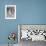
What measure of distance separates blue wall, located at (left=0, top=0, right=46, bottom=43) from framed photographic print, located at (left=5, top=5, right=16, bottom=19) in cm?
8

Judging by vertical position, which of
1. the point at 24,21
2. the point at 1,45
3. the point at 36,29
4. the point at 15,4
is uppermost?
the point at 15,4

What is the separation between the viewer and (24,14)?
3471mm

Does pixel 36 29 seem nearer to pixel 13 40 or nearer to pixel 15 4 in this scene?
pixel 13 40

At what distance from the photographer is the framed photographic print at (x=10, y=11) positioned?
3469 mm

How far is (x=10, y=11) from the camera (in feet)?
11.4

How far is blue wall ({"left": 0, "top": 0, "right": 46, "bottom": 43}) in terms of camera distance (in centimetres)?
346

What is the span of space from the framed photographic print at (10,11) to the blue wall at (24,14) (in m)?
0.08

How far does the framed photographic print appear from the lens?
3469 millimetres

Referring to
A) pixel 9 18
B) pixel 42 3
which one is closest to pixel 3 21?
pixel 9 18

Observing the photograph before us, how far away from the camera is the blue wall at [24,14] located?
136 inches

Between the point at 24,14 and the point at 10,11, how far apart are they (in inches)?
15.8

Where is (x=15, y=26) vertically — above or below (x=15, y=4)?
below

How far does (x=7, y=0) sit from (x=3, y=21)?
23.4 inches

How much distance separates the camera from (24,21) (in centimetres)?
347
